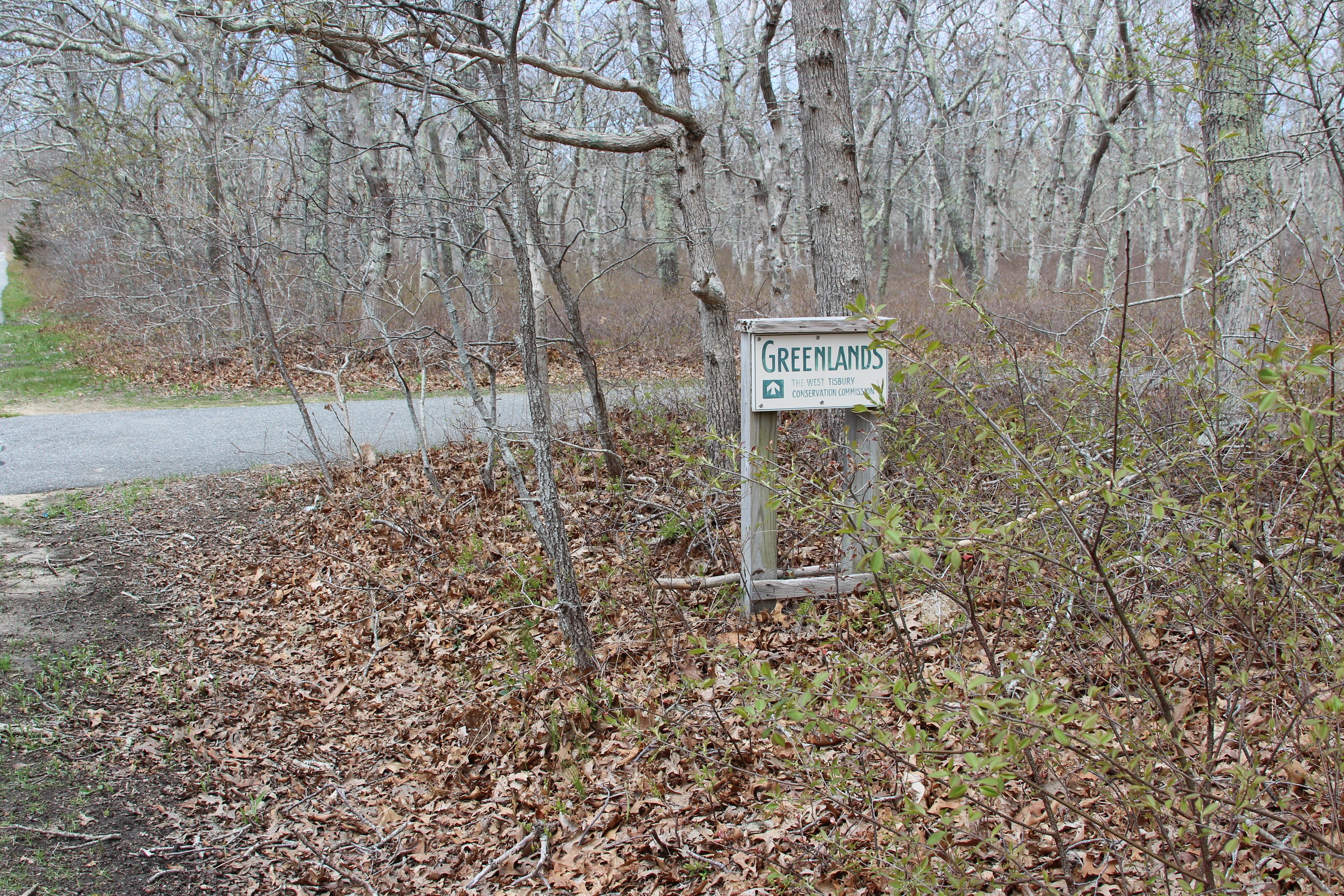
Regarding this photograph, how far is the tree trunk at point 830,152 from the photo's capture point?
222 inches

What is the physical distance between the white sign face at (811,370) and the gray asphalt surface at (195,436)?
14.4ft

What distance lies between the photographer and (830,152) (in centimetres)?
574

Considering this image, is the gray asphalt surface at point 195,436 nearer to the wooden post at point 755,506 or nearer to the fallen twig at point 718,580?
the fallen twig at point 718,580

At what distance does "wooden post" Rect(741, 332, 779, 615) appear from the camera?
14.8 ft

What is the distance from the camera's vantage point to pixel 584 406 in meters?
8.95

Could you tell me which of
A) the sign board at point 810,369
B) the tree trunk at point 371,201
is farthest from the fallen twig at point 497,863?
the tree trunk at point 371,201

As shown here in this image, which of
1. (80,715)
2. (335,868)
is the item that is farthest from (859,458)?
(80,715)

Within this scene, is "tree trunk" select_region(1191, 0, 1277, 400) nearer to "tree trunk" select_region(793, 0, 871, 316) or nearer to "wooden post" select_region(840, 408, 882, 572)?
"wooden post" select_region(840, 408, 882, 572)

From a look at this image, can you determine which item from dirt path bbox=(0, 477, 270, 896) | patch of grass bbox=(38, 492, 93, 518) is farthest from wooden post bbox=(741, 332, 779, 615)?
patch of grass bbox=(38, 492, 93, 518)

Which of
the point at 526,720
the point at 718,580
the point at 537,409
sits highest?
the point at 537,409

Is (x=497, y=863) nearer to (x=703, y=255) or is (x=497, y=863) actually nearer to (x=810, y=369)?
(x=810, y=369)

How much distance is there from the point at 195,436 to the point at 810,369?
28.0 feet

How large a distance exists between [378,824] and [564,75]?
4.58 metres

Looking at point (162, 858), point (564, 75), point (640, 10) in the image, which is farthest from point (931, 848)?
point (640, 10)
